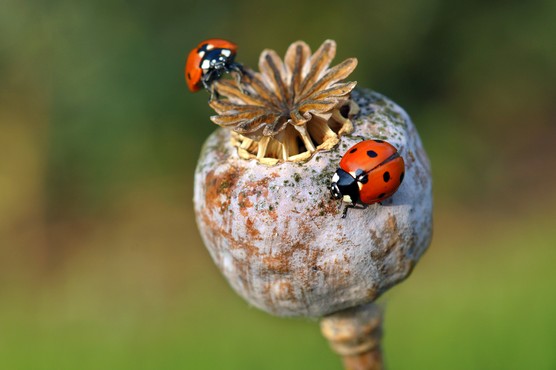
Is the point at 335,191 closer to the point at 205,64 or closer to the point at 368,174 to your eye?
the point at 368,174

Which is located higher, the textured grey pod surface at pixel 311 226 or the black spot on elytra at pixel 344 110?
the black spot on elytra at pixel 344 110

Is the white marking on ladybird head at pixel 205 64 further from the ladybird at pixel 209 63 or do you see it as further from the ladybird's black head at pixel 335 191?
the ladybird's black head at pixel 335 191

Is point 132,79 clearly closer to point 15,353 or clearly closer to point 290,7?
point 290,7

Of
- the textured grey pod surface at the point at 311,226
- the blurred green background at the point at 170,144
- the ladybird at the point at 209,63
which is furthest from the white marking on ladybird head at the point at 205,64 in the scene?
the blurred green background at the point at 170,144

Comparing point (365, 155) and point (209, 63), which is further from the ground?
point (209, 63)

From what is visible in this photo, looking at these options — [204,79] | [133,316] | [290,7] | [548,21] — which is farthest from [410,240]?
[548,21]

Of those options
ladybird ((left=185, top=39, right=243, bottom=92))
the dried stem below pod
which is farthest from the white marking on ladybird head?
the dried stem below pod

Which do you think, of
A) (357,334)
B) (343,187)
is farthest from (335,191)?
(357,334)
